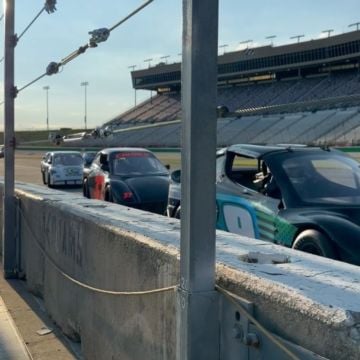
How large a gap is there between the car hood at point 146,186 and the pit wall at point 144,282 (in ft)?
17.2

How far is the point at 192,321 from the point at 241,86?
206 ft

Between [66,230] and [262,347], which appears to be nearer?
[262,347]

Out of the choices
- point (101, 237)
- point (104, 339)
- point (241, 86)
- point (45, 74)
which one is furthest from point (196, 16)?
point (241, 86)

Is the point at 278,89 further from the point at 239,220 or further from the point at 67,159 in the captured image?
the point at 239,220

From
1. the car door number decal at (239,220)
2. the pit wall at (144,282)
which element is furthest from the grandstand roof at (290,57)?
the pit wall at (144,282)

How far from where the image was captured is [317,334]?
1944mm

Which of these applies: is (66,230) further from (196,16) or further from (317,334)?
(317,334)

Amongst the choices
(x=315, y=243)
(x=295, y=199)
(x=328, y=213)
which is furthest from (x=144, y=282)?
(x=295, y=199)

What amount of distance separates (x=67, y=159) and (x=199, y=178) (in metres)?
24.8

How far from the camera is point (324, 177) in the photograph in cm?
675

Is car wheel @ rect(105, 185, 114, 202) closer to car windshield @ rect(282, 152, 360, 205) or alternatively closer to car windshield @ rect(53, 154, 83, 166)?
car windshield @ rect(282, 152, 360, 205)

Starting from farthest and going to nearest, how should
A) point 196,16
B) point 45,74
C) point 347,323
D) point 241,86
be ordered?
point 241,86, point 45,74, point 196,16, point 347,323

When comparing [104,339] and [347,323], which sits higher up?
[347,323]

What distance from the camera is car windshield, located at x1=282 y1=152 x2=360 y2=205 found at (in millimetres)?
6344
